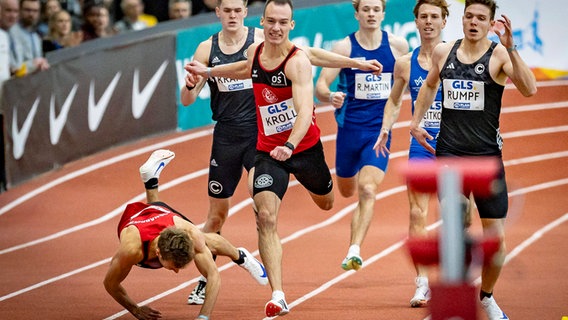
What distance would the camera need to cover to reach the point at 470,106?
7359 millimetres

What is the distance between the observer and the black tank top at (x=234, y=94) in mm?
8922

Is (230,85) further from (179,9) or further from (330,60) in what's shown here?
(179,9)

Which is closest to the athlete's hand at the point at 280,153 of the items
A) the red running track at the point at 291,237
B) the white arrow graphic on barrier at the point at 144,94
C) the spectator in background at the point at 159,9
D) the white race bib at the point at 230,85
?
the red running track at the point at 291,237

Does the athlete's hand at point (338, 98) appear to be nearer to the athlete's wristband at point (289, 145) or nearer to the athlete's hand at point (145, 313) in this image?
the athlete's wristband at point (289, 145)

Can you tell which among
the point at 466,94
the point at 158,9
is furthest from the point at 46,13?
the point at 466,94

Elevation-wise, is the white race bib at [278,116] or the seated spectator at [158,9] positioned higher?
the white race bib at [278,116]

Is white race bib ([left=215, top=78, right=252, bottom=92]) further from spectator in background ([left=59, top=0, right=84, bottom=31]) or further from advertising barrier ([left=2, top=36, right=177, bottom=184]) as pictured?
spectator in background ([left=59, top=0, right=84, bottom=31])

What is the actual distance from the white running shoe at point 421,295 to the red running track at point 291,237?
3.4 inches

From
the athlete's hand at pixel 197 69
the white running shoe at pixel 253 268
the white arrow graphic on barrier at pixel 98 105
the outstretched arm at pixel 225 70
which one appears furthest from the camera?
the white arrow graphic on barrier at pixel 98 105

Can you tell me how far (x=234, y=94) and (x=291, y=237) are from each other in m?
3.18

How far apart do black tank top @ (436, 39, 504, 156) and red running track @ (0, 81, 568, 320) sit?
509 millimetres

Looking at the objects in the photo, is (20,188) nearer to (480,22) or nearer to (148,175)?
(148,175)

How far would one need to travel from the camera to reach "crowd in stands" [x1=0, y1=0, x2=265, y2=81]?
42.2 feet

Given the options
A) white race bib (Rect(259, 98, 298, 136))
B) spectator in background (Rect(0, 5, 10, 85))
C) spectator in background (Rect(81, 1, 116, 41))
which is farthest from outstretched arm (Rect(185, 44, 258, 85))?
spectator in background (Rect(81, 1, 116, 41))
